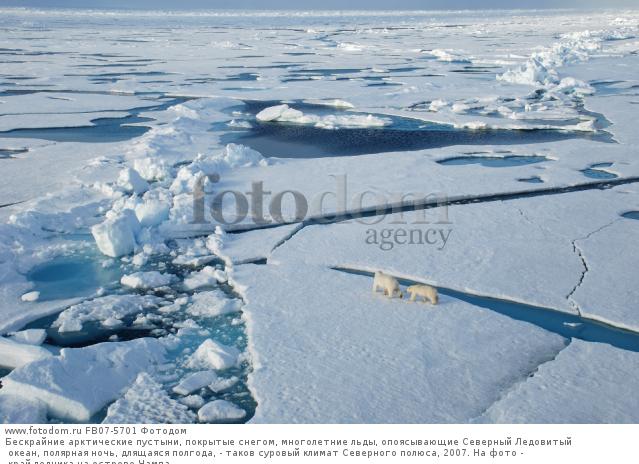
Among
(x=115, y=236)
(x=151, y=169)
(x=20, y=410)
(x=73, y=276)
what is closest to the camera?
(x=20, y=410)

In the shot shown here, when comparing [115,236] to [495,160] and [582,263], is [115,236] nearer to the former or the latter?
[582,263]

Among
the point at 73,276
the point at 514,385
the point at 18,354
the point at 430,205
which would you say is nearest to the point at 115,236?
the point at 73,276

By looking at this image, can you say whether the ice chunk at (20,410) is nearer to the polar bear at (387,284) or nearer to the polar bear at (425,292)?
the polar bear at (387,284)

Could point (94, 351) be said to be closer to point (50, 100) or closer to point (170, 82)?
point (50, 100)

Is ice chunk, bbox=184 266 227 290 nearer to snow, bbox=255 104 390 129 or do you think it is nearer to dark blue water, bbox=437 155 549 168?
dark blue water, bbox=437 155 549 168

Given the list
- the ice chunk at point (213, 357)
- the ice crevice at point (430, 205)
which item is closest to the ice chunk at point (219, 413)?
the ice chunk at point (213, 357)

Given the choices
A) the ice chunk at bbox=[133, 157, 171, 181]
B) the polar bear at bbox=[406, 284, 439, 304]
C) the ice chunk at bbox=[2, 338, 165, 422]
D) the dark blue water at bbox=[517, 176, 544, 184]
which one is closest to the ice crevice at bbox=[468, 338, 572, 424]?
the polar bear at bbox=[406, 284, 439, 304]
